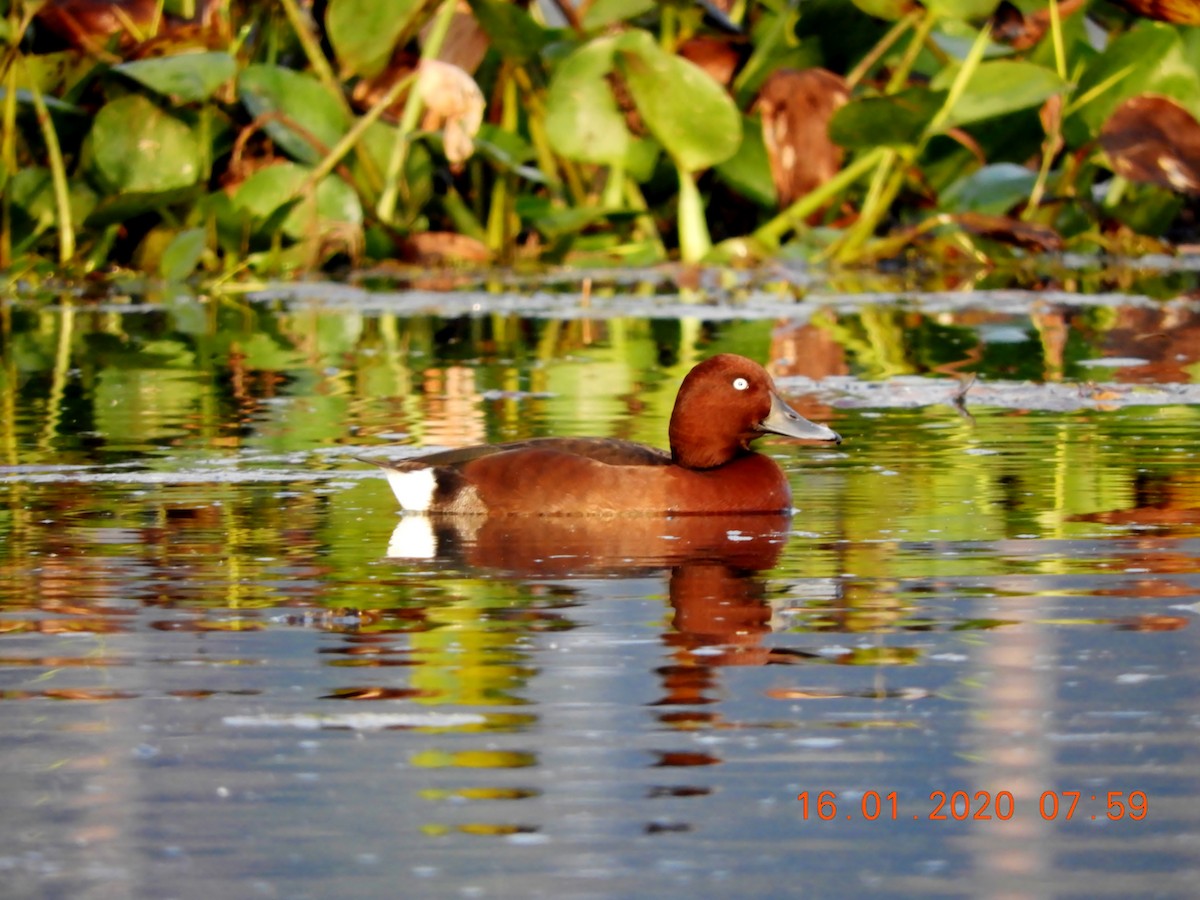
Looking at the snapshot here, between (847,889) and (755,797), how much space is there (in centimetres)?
44

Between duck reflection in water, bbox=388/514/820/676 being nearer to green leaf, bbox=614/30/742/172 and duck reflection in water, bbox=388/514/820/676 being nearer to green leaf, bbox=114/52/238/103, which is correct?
green leaf, bbox=114/52/238/103

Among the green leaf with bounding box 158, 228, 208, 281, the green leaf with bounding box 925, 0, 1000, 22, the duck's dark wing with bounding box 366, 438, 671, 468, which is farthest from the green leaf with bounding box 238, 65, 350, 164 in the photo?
the duck's dark wing with bounding box 366, 438, 671, 468

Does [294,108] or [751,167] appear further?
[751,167]

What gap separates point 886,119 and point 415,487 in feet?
30.3

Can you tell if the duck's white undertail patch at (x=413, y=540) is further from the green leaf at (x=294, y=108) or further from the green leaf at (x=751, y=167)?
the green leaf at (x=751, y=167)

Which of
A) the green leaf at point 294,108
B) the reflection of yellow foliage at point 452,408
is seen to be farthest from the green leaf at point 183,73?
the reflection of yellow foliage at point 452,408

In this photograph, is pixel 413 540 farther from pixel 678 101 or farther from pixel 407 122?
pixel 407 122

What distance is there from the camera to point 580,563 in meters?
6.29

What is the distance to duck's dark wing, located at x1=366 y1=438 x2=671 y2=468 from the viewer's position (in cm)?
709

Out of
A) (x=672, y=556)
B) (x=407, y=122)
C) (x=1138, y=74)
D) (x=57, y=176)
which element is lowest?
(x=672, y=556)

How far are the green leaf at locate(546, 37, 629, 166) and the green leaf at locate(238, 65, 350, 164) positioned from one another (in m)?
1.49

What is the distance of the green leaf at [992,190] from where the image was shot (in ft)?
56.9
